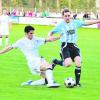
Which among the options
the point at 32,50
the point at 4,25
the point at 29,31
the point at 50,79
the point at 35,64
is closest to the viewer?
the point at 29,31

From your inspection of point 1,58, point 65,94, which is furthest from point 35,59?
point 1,58

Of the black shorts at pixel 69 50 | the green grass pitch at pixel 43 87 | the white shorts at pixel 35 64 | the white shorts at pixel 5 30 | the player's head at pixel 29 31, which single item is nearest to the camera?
the green grass pitch at pixel 43 87

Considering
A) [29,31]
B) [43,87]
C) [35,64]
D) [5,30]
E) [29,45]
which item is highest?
[29,31]

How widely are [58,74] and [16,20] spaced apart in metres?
48.9

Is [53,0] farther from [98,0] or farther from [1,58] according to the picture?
[1,58]

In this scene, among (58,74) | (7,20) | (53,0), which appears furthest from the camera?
(53,0)

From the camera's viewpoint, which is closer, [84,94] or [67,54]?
[84,94]

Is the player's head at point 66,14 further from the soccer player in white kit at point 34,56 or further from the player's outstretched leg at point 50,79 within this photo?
the player's outstretched leg at point 50,79

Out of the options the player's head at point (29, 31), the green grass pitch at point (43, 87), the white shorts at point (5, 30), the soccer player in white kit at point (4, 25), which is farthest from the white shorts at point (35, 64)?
the white shorts at point (5, 30)

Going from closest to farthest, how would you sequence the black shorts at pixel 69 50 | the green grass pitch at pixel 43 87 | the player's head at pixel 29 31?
the green grass pitch at pixel 43 87
the player's head at pixel 29 31
the black shorts at pixel 69 50

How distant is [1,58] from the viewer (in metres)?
22.3

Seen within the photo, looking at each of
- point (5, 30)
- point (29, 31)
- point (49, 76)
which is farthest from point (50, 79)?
point (5, 30)

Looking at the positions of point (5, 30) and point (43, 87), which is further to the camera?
point (5, 30)

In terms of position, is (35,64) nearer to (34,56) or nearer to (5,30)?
(34,56)
